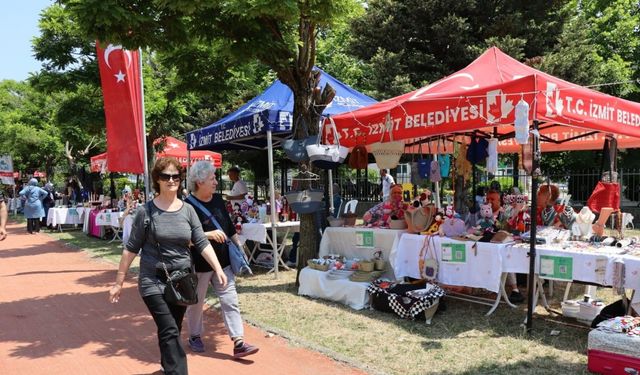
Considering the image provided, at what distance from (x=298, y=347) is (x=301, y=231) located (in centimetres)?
287

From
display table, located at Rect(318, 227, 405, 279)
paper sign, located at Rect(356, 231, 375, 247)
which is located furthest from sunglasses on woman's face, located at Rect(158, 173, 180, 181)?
paper sign, located at Rect(356, 231, 375, 247)

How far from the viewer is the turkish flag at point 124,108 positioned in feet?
29.1

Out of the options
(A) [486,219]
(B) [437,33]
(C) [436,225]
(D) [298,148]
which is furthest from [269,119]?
(B) [437,33]

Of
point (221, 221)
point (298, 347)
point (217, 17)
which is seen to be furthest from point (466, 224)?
point (217, 17)

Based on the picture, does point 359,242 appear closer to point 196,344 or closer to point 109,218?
point 196,344

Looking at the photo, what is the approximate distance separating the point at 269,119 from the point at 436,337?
4.77 metres

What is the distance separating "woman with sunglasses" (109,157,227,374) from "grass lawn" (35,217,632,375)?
5.29 ft

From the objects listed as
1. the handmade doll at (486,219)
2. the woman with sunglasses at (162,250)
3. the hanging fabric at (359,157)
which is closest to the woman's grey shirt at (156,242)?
the woman with sunglasses at (162,250)

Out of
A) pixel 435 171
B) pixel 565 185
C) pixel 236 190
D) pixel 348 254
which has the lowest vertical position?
pixel 348 254

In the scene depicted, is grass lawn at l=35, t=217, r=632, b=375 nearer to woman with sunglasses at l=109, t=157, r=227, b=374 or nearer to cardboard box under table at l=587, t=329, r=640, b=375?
cardboard box under table at l=587, t=329, r=640, b=375

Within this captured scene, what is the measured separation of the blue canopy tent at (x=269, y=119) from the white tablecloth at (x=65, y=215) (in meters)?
7.60

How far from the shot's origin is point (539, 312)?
19.9 feet

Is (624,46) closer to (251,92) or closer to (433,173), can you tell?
(251,92)

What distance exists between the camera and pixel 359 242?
733 cm
